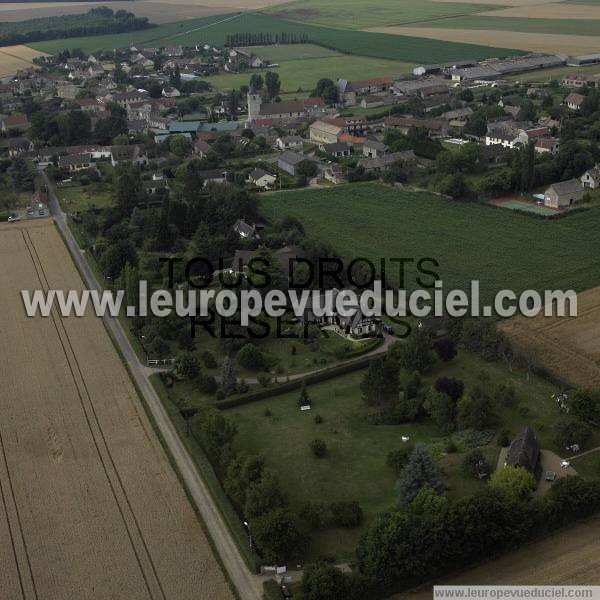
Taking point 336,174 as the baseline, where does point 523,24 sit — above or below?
above

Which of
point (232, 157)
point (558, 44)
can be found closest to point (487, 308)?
point (232, 157)

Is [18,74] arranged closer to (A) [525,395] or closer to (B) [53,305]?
(B) [53,305]

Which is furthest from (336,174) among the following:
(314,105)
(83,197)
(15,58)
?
(15,58)

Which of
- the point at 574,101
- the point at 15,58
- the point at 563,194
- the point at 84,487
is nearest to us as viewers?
the point at 84,487

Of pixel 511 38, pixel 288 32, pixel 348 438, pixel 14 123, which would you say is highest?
pixel 288 32

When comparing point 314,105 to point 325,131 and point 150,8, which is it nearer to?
point 325,131

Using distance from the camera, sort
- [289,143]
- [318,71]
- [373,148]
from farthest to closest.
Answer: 1. [318,71]
2. [289,143]
3. [373,148]
